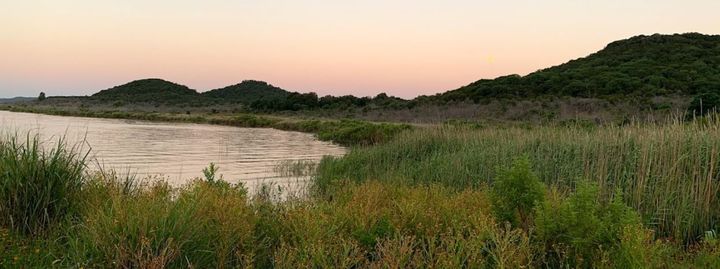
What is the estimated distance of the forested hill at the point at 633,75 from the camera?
46.8 meters

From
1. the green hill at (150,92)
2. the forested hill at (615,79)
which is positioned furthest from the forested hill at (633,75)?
the green hill at (150,92)

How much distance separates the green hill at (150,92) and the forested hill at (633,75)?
74.4m

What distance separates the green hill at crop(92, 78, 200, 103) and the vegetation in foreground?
114m

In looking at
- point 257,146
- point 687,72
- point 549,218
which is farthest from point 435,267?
point 687,72

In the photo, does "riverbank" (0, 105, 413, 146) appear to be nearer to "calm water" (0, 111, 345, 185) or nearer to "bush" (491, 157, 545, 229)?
"calm water" (0, 111, 345, 185)

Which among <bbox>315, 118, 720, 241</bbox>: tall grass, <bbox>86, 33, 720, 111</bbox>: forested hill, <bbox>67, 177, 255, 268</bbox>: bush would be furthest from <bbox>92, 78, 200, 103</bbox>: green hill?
<bbox>67, 177, 255, 268</bbox>: bush

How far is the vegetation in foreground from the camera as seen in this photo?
4824mm

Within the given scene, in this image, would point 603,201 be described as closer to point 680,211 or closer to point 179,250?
point 680,211

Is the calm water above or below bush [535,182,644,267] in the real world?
below

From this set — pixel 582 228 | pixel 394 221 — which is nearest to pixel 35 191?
pixel 394 221

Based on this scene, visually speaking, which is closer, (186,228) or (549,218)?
(186,228)

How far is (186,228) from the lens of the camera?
516 cm

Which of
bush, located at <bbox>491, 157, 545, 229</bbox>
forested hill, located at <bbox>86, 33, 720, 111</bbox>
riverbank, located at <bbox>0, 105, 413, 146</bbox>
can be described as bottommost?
riverbank, located at <bbox>0, 105, 413, 146</bbox>

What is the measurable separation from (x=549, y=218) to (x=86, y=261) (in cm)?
422
